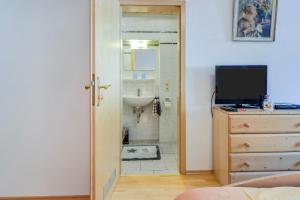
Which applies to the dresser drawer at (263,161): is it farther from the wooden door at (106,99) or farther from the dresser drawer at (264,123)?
the wooden door at (106,99)

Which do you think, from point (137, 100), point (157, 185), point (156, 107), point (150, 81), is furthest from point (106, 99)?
point (150, 81)

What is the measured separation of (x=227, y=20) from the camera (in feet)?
10.3

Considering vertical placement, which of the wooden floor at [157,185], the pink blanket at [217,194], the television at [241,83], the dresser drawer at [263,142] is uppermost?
the television at [241,83]

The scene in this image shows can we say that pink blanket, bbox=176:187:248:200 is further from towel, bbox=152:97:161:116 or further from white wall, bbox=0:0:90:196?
towel, bbox=152:97:161:116

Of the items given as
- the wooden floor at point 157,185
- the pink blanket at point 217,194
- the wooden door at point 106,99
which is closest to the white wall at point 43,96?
the wooden door at point 106,99

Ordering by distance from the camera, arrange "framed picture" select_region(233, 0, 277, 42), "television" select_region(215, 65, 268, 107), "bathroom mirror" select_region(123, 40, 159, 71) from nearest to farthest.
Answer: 1. "television" select_region(215, 65, 268, 107)
2. "framed picture" select_region(233, 0, 277, 42)
3. "bathroom mirror" select_region(123, 40, 159, 71)

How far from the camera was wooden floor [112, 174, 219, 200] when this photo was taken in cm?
262

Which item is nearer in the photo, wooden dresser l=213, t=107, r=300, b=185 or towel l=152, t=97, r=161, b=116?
wooden dresser l=213, t=107, r=300, b=185

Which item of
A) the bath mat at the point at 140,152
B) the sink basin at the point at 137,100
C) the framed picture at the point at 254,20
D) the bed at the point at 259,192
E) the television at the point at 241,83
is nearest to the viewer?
the bed at the point at 259,192

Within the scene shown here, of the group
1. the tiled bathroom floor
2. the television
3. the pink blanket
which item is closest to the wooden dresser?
the television

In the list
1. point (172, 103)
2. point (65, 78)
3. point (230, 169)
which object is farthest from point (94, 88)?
point (172, 103)

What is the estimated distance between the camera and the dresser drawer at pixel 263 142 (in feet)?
8.71

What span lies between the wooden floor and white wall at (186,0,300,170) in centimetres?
22

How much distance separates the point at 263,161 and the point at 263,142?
19 cm
